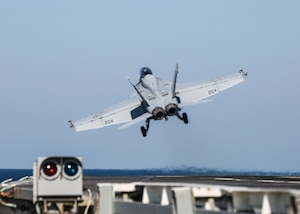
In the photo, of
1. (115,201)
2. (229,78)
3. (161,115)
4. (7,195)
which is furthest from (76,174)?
(229,78)

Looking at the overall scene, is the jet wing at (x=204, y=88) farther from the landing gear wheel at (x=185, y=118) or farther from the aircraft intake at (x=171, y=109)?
the aircraft intake at (x=171, y=109)

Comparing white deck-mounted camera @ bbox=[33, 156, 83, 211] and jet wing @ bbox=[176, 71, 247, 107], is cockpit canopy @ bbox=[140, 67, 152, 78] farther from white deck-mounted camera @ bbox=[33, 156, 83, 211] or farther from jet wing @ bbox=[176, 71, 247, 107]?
white deck-mounted camera @ bbox=[33, 156, 83, 211]

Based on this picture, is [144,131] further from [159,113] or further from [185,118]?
[159,113]

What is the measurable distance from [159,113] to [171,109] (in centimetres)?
91

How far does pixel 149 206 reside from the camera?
16219 millimetres

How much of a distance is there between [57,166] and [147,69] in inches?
1872

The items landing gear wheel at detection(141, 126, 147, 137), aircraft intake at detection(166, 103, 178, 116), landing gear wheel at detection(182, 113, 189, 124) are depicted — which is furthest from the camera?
landing gear wheel at detection(141, 126, 147, 137)

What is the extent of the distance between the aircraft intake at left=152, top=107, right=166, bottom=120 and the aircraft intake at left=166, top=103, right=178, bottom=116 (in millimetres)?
352

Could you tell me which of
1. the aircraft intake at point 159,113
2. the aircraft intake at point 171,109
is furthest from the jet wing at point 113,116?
the aircraft intake at point 171,109

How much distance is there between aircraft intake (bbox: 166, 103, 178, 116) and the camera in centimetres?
5250

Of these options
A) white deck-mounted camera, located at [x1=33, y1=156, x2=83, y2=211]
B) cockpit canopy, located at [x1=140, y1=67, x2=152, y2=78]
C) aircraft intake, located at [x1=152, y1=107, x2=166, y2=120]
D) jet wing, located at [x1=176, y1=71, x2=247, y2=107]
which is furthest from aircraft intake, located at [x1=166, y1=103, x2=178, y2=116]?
white deck-mounted camera, located at [x1=33, y1=156, x2=83, y2=211]

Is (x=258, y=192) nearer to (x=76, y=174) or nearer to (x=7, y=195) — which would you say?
(x=76, y=174)

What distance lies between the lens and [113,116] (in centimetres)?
6041

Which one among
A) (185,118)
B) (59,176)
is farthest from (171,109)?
(59,176)
